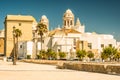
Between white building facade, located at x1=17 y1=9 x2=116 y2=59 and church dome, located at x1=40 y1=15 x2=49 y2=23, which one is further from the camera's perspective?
church dome, located at x1=40 y1=15 x2=49 y2=23

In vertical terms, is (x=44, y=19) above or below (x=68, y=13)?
below

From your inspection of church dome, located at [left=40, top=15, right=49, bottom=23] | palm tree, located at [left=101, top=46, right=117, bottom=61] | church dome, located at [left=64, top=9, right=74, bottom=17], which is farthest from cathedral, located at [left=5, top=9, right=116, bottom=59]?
church dome, located at [left=40, top=15, right=49, bottom=23]

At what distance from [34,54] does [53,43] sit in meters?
9.18

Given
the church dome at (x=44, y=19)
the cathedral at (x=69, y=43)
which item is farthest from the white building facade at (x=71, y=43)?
the church dome at (x=44, y=19)

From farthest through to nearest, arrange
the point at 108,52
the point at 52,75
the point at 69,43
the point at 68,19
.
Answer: the point at 68,19
the point at 69,43
the point at 108,52
the point at 52,75

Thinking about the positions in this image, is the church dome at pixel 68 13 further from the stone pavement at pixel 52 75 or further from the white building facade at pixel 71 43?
the stone pavement at pixel 52 75

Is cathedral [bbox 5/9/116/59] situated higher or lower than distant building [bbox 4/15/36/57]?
lower

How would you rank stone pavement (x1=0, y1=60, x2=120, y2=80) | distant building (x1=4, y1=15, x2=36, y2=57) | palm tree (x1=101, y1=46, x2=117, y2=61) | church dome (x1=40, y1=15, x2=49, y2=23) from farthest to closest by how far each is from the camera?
church dome (x1=40, y1=15, x2=49, y2=23) → distant building (x1=4, y1=15, x2=36, y2=57) → palm tree (x1=101, y1=46, x2=117, y2=61) → stone pavement (x1=0, y1=60, x2=120, y2=80)

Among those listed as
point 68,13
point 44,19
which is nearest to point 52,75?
point 68,13

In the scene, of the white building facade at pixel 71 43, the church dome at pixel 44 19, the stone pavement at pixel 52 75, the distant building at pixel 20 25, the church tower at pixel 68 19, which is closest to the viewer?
the stone pavement at pixel 52 75

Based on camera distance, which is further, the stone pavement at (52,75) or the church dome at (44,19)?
the church dome at (44,19)

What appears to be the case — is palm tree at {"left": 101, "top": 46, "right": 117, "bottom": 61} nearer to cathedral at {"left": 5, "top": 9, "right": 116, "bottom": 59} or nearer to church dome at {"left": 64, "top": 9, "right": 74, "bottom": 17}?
cathedral at {"left": 5, "top": 9, "right": 116, "bottom": 59}

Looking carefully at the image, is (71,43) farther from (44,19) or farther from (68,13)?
(44,19)

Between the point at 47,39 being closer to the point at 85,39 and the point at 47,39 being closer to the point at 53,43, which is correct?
the point at 53,43
